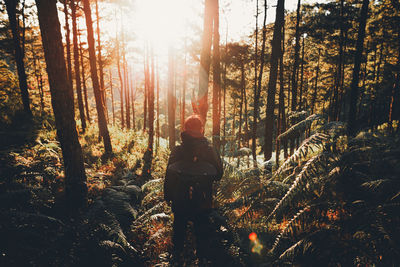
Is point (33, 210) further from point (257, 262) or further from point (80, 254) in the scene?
point (257, 262)

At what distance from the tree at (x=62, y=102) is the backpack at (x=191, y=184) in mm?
3109

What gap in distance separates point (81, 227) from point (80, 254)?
39cm

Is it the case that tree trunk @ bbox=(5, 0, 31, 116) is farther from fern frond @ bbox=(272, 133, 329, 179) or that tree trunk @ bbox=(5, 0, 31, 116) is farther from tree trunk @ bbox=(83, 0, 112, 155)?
fern frond @ bbox=(272, 133, 329, 179)

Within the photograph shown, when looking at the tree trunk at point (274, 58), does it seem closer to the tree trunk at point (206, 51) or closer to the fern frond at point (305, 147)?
the tree trunk at point (206, 51)

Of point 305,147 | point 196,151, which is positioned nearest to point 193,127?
point 196,151

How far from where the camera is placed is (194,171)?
9.33 feet

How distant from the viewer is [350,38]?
55.4 ft

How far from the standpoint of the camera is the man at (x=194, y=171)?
2914 mm

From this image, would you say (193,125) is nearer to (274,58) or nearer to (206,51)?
(206,51)

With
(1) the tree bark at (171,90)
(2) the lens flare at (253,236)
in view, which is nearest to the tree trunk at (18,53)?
(1) the tree bark at (171,90)

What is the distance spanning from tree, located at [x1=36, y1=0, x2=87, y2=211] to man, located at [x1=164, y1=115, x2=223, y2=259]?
308 cm

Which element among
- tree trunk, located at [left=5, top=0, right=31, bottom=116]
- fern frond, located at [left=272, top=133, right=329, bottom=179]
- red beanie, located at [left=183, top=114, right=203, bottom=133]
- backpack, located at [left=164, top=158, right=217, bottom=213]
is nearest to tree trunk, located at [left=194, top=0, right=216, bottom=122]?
red beanie, located at [left=183, top=114, right=203, bottom=133]

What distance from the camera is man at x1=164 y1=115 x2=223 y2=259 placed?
291 centimetres

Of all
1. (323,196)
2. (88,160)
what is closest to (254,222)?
(323,196)
